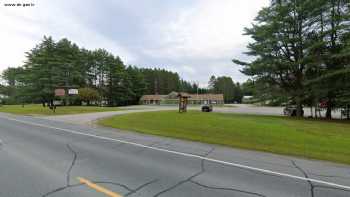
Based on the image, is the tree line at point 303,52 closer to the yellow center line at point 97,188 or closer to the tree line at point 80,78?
the yellow center line at point 97,188

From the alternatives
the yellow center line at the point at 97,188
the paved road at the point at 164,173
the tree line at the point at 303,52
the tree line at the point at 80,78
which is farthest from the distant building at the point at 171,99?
the yellow center line at the point at 97,188

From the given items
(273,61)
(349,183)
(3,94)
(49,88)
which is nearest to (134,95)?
(49,88)

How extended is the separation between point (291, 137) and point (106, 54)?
70.8 metres

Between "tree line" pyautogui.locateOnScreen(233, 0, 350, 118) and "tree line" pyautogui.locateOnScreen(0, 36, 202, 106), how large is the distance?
3595cm

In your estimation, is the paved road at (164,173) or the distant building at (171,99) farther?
the distant building at (171,99)

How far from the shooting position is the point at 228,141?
31.5 feet

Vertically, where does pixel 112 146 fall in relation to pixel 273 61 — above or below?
below

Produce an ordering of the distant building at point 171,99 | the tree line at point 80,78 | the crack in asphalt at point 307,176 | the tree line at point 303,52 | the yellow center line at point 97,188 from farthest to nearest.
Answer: the distant building at point 171,99 → the tree line at point 80,78 → the tree line at point 303,52 → the crack in asphalt at point 307,176 → the yellow center line at point 97,188

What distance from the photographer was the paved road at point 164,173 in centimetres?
418

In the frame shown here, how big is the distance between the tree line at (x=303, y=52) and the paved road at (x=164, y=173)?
56.9 ft

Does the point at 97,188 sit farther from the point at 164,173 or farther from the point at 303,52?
the point at 303,52

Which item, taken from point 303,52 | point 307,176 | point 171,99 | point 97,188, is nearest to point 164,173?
point 97,188

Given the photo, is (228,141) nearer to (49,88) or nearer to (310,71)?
(310,71)

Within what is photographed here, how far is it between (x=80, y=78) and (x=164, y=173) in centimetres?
5582
